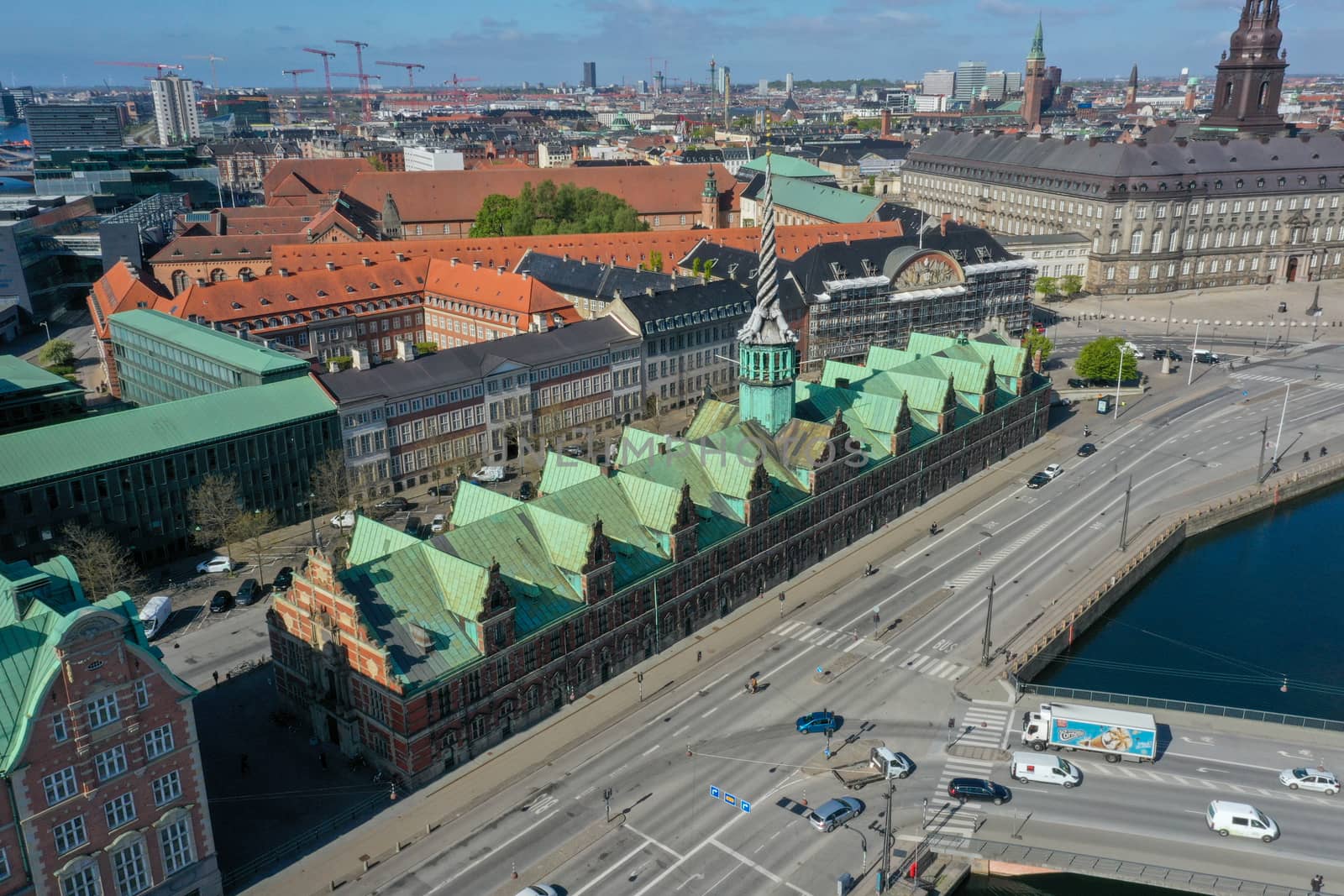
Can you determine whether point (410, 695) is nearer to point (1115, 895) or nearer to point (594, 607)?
point (594, 607)

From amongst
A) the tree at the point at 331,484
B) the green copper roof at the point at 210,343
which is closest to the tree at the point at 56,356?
the green copper roof at the point at 210,343

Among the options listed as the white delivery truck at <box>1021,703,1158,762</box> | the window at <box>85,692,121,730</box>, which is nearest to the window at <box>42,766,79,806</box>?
the window at <box>85,692,121,730</box>

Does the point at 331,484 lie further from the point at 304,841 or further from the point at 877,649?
the point at 877,649

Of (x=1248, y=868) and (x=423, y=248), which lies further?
(x=423, y=248)

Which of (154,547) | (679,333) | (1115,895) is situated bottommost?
(1115,895)

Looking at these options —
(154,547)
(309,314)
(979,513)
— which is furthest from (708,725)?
(309,314)

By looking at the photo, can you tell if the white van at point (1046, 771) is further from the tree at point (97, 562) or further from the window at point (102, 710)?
the tree at point (97, 562)

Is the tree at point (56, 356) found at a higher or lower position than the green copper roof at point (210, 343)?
lower
